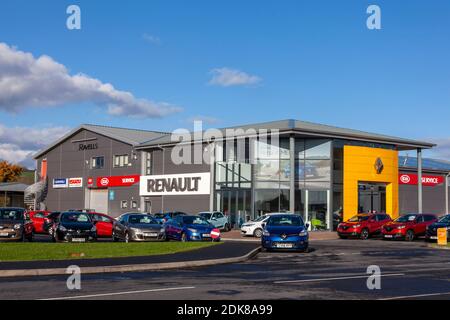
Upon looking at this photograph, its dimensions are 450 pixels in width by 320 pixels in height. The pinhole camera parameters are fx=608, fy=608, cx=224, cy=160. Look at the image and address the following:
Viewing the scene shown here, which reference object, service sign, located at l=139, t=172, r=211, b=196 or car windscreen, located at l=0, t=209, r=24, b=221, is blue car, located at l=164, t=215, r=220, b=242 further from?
service sign, located at l=139, t=172, r=211, b=196

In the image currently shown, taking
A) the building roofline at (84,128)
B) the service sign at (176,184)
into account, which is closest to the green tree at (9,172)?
the building roofline at (84,128)

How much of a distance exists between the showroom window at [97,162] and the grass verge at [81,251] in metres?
35.5

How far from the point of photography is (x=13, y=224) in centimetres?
2548

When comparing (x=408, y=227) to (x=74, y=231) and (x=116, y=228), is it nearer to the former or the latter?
(x=116, y=228)

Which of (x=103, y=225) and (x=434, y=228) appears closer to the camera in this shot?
(x=103, y=225)

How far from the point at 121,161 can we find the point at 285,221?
3349 centimetres

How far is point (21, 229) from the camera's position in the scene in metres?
25.7

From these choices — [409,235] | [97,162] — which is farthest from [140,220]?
[97,162]

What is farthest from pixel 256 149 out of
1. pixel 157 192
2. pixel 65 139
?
pixel 65 139

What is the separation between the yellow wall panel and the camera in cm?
4412

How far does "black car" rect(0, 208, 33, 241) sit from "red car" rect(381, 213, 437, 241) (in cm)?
1981

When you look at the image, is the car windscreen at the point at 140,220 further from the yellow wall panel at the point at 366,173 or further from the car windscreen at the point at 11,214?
the yellow wall panel at the point at 366,173

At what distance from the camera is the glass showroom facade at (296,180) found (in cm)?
4353
